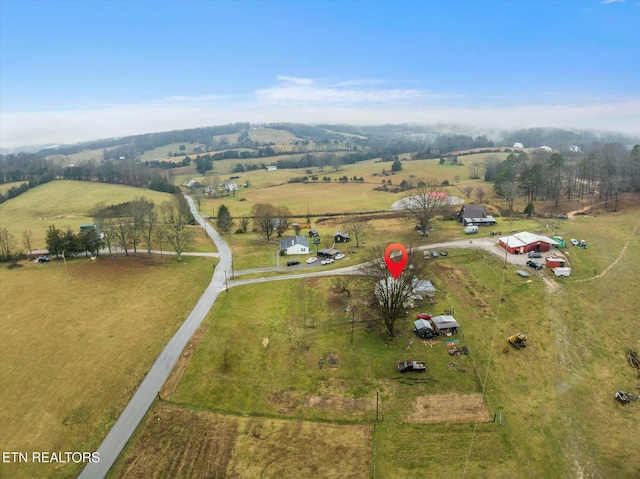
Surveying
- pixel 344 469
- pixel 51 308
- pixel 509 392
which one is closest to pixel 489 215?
pixel 509 392

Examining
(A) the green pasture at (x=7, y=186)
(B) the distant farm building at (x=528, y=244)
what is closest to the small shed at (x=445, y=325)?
(B) the distant farm building at (x=528, y=244)

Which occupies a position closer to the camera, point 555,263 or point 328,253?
point 555,263

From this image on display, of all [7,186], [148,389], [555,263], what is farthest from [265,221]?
[7,186]

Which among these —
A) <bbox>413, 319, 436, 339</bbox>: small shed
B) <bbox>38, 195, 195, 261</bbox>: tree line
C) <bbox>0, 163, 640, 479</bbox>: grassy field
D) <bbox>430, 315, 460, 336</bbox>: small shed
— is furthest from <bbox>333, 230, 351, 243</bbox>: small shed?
<bbox>413, 319, 436, 339</bbox>: small shed

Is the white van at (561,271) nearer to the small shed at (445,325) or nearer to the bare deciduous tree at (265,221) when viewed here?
the small shed at (445,325)

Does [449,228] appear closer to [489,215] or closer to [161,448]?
[489,215]

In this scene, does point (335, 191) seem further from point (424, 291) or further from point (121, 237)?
point (424, 291)

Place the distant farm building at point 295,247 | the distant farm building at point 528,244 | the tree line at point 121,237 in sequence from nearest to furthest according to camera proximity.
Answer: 1. the distant farm building at point 528,244
2. the tree line at point 121,237
3. the distant farm building at point 295,247
